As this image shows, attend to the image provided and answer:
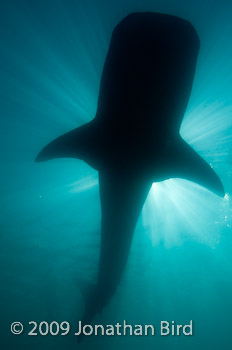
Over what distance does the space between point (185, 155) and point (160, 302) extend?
19.5 metres

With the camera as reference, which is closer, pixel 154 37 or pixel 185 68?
pixel 154 37

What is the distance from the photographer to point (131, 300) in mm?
19719

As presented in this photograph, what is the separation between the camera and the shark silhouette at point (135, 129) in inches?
113

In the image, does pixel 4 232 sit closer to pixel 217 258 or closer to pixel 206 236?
pixel 206 236

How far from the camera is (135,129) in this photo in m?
3.71

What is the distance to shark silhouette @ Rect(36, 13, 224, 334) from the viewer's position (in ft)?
9.46

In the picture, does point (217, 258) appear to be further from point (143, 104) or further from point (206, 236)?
point (143, 104)

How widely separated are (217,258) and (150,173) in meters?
14.2

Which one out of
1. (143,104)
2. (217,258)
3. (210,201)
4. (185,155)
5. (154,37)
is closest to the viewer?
(154,37)

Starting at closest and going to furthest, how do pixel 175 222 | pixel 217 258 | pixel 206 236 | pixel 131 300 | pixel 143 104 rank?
pixel 143 104 < pixel 175 222 < pixel 206 236 < pixel 217 258 < pixel 131 300

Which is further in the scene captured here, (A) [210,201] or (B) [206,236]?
(B) [206,236]

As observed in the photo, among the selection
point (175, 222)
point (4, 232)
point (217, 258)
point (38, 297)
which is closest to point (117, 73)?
point (175, 222)

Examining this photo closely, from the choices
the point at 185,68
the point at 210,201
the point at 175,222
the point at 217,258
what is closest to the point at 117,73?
the point at 185,68

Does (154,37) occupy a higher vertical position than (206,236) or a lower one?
lower
